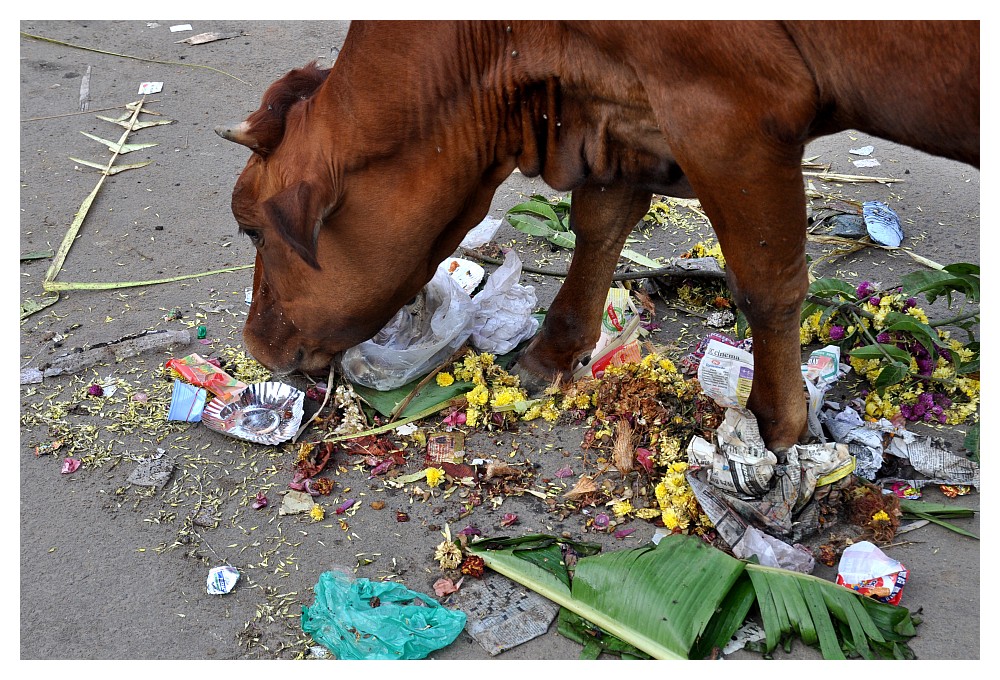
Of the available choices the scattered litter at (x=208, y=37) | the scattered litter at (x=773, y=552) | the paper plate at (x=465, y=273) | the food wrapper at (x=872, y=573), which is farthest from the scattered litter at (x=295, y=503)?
the scattered litter at (x=208, y=37)

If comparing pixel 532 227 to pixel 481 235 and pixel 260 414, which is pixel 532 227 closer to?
pixel 481 235

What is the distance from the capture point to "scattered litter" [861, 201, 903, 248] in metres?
5.09

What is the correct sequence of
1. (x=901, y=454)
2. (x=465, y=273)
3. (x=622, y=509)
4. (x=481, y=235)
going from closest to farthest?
(x=622, y=509) → (x=901, y=454) → (x=465, y=273) → (x=481, y=235)

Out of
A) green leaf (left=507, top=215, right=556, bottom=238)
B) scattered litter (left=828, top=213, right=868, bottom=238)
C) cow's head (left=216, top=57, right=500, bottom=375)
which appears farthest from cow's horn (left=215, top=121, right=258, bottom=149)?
scattered litter (left=828, top=213, right=868, bottom=238)

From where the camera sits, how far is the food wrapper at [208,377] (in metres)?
4.17

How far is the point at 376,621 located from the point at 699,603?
3.61 feet

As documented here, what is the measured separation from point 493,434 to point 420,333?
684 millimetres

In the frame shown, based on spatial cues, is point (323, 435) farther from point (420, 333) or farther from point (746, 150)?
point (746, 150)

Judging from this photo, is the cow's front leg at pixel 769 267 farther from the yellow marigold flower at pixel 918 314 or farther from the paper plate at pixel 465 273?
the paper plate at pixel 465 273

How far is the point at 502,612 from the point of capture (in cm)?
316

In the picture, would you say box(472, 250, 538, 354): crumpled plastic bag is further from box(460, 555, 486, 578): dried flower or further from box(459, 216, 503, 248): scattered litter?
box(460, 555, 486, 578): dried flower

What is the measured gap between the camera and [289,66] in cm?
756

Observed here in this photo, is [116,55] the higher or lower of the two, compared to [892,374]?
lower

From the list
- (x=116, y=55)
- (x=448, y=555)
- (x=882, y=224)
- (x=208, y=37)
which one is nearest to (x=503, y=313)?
(x=448, y=555)
